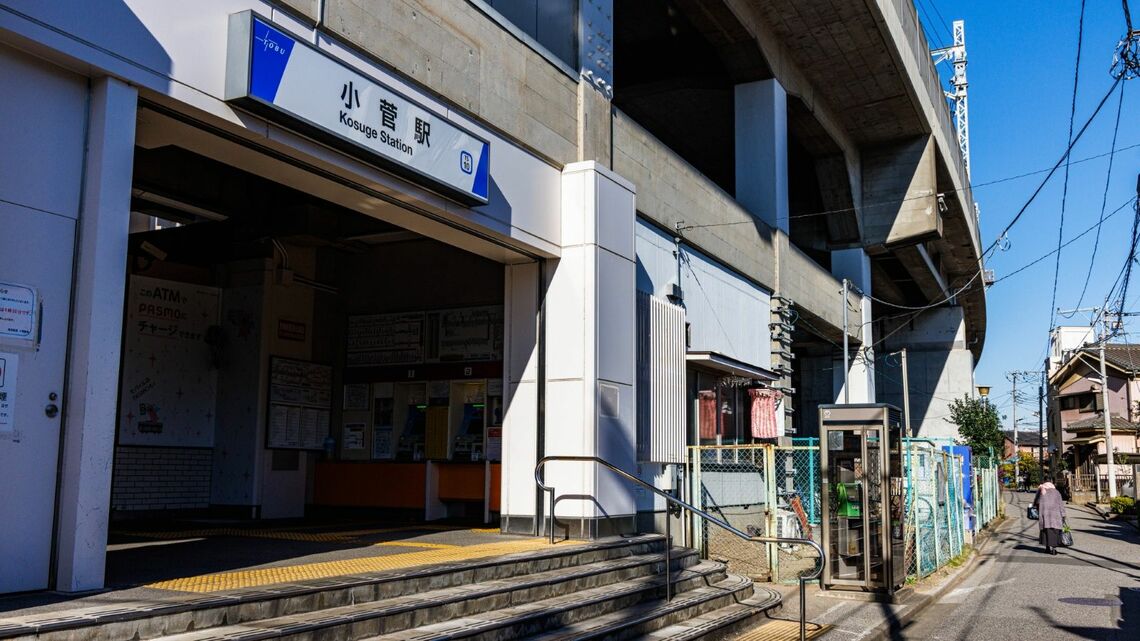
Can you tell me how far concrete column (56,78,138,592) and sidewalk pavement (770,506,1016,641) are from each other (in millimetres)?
6681

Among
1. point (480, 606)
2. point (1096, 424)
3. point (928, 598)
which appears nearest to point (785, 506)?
point (928, 598)

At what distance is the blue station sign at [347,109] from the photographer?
717 cm

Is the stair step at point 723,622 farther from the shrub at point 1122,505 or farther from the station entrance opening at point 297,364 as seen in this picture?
the shrub at point 1122,505

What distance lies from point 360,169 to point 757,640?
18.8ft

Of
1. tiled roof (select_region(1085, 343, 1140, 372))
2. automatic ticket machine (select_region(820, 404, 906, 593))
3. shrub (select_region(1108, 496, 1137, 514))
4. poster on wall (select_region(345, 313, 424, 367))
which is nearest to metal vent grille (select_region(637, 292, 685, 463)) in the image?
automatic ticket machine (select_region(820, 404, 906, 593))

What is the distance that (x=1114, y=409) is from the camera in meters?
61.5

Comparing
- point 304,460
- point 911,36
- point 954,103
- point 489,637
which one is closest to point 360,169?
point 489,637

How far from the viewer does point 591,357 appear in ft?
36.6

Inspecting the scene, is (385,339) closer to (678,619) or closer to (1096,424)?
(678,619)

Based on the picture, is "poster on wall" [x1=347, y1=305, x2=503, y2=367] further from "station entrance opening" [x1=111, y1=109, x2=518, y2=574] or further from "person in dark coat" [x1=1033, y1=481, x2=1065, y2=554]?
"person in dark coat" [x1=1033, y1=481, x2=1065, y2=554]

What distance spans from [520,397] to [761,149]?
34.1 ft

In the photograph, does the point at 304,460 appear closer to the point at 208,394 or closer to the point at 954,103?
the point at 208,394

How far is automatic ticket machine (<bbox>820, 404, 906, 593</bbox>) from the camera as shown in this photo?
11930mm

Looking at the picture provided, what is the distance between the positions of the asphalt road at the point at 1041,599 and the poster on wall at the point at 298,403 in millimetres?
8454
